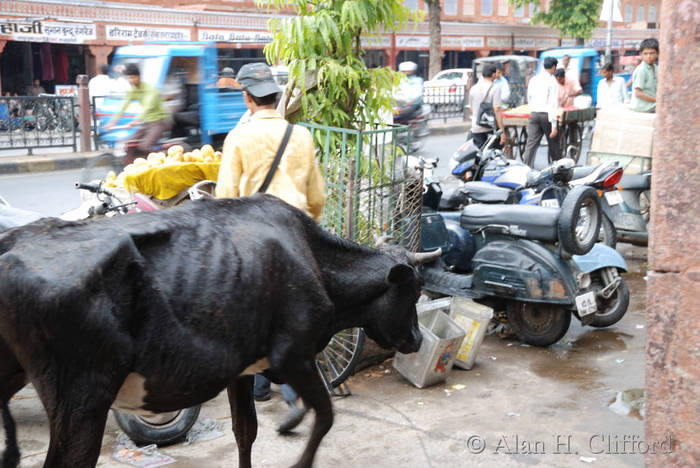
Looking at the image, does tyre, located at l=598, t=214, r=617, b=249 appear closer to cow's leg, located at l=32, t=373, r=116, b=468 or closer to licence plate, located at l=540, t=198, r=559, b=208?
licence plate, located at l=540, t=198, r=559, b=208

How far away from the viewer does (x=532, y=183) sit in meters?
7.31

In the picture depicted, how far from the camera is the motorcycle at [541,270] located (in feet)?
18.6

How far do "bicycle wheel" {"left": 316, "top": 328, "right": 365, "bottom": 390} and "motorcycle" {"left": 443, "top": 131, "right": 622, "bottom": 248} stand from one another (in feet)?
7.72

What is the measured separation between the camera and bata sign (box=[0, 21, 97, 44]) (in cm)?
2077

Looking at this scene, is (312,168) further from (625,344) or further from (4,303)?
(625,344)

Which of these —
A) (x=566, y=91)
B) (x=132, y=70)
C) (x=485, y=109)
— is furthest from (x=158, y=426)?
(x=566, y=91)

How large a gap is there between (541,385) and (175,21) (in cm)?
2200

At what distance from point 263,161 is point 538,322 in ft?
8.93

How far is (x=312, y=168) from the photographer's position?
4.37m

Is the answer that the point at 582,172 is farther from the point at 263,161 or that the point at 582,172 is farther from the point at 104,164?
the point at 104,164

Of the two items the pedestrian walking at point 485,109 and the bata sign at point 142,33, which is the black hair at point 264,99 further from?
the bata sign at point 142,33

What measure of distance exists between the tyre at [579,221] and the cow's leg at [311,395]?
277cm

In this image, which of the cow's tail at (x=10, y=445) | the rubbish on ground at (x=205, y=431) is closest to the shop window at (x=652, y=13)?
the rubbish on ground at (x=205, y=431)

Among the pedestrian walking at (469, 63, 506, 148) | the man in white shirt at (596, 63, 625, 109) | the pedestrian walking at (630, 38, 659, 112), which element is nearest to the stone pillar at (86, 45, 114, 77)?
the pedestrian walking at (469, 63, 506, 148)
